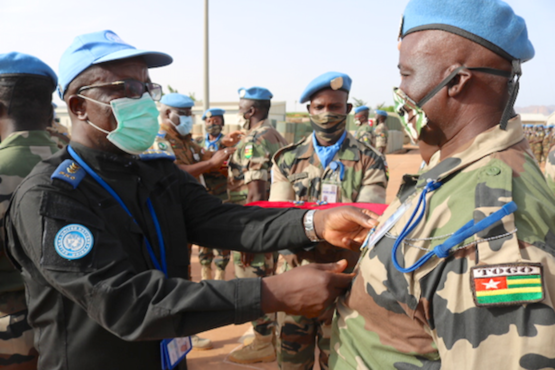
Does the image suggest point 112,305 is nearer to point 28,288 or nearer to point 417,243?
point 28,288

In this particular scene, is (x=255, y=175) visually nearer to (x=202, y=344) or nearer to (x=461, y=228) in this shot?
(x=202, y=344)

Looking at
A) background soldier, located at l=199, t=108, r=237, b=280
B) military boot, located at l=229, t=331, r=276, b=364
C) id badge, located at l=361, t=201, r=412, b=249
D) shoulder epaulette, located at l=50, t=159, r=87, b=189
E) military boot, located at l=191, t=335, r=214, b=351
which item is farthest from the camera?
background soldier, located at l=199, t=108, r=237, b=280

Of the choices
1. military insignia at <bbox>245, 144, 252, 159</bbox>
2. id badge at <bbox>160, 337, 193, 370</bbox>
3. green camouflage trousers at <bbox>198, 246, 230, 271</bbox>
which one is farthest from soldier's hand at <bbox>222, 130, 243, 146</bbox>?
id badge at <bbox>160, 337, 193, 370</bbox>

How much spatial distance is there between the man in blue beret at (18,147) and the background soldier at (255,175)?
228cm

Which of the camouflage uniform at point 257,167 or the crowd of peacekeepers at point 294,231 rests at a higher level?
the crowd of peacekeepers at point 294,231

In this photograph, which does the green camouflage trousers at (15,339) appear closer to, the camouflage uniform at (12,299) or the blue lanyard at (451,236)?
the camouflage uniform at (12,299)

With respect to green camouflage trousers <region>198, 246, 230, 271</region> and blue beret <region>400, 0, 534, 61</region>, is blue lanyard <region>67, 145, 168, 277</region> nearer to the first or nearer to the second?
blue beret <region>400, 0, 534, 61</region>

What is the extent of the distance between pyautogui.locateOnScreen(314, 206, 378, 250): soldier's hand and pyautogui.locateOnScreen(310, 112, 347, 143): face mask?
168 cm

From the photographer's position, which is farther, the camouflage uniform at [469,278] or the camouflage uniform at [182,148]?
the camouflage uniform at [182,148]

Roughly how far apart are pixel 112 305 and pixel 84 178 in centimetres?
63

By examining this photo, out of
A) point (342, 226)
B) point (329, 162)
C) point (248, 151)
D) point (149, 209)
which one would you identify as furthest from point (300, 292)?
point (248, 151)

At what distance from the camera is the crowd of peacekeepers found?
44.8 inches

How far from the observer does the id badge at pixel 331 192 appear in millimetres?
3723

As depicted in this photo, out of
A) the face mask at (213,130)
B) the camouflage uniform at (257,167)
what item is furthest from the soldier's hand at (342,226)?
the face mask at (213,130)
